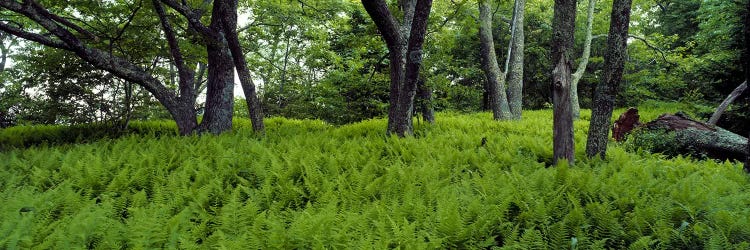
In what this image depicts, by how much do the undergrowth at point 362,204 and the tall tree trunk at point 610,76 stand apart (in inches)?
16.6

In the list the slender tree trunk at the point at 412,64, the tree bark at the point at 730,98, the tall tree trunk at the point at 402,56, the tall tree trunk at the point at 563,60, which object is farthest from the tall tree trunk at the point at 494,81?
the tall tree trunk at the point at 563,60

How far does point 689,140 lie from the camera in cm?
931

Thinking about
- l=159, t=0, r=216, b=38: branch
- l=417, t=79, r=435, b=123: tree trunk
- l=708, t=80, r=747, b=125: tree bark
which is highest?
l=159, t=0, r=216, b=38: branch

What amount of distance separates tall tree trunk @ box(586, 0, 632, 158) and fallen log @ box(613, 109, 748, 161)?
152 inches

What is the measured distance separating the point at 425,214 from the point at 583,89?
26143mm

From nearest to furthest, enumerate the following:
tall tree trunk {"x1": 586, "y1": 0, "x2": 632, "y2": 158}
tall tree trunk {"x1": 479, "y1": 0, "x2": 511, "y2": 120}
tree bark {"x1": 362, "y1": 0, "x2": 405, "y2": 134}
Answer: tall tree trunk {"x1": 586, "y1": 0, "x2": 632, "y2": 158}
tree bark {"x1": 362, "y1": 0, "x2": 405, "y2": 134}
tall tree trunk {"x1": 479, "y1": 0, "x2": 511, "y2": 120}

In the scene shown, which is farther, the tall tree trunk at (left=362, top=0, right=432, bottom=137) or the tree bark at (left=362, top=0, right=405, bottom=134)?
the tree bark at (left=362, top=0, right=405, bottom=134)

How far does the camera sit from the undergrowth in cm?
305

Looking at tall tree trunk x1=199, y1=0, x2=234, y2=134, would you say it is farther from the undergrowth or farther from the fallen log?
the fallen log

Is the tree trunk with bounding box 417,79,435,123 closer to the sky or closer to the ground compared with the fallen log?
closer to the sky

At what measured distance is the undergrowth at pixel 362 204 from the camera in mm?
3053

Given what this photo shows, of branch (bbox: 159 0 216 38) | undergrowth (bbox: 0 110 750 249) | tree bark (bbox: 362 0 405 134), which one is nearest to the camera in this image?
undergrowth (bbox: 0 110 750 249)

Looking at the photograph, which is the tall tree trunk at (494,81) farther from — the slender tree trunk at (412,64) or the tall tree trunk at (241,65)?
the tall tree trunk at (241,65)

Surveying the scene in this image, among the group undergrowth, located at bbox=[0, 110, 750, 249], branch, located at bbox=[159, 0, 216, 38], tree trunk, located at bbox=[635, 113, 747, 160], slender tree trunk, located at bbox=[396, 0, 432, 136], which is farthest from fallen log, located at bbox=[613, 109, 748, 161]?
branch, located at bbox=[159, 0, 216, 38]
